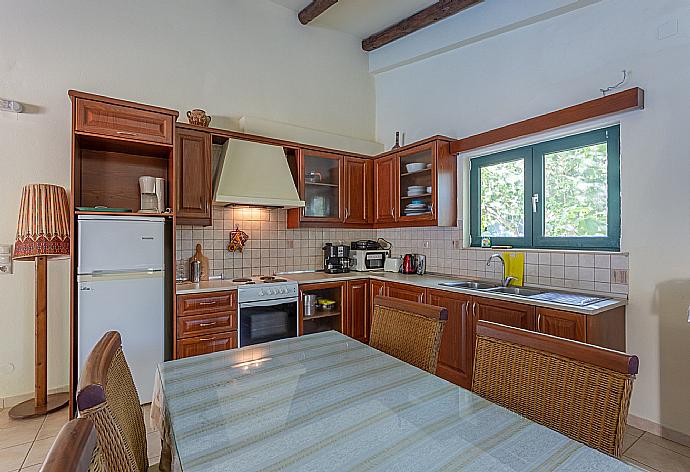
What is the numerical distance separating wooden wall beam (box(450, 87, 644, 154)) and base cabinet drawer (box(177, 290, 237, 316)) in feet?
7.97

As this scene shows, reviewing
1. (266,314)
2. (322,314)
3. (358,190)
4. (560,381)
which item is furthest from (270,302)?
(560,381)

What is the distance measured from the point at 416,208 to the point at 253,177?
1598mm

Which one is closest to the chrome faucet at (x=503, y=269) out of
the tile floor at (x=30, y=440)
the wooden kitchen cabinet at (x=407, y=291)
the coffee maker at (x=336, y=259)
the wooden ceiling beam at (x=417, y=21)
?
the wooden kitchen cabinet at (x=407, y=291)

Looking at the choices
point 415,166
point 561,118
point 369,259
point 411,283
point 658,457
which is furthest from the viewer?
point 369,259

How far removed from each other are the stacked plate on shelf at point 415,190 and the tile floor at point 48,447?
7.74 feet

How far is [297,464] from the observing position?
835 millimetres

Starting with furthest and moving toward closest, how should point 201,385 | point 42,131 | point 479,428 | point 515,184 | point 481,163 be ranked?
point 481,163, point 515,184, point 42,131, point 201,385, point 479,428

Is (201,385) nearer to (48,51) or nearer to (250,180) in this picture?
(250,180)

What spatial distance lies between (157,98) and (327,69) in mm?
1914

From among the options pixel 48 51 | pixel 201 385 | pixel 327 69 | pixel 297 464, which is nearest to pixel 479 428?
pixel 297 464

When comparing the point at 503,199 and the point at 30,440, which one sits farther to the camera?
the point at 503,199

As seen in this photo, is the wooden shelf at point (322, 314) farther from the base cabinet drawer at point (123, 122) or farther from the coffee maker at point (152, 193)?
the base cabinet drawer at point (123, 122)

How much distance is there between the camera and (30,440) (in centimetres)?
229

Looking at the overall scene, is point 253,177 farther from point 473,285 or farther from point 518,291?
point 518,291
